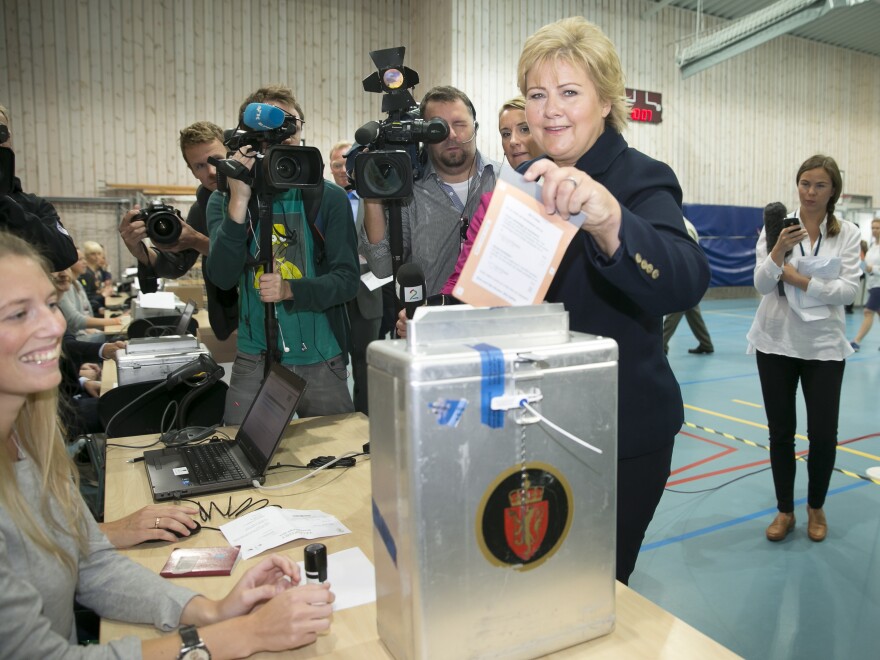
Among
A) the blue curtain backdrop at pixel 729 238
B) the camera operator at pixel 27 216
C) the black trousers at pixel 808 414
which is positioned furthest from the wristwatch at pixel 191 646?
the blue curtain backdrop at pixel 729 238

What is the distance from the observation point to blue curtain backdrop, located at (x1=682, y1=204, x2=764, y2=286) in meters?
12.9

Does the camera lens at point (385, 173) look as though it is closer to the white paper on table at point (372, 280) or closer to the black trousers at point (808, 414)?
the white paper on table at point (372, 280)

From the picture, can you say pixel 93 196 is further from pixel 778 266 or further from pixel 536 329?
pixel 536 329

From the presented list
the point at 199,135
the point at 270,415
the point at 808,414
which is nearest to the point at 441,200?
the point at 270,415

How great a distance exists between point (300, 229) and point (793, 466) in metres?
2.34

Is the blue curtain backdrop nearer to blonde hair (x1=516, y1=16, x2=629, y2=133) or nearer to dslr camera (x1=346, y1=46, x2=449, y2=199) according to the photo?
dslr camera (x1=346, y1=46, x2=449, y2=199)

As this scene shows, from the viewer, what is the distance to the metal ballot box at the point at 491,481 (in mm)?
783

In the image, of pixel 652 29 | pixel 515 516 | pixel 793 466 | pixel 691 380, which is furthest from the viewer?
pixel 652 29

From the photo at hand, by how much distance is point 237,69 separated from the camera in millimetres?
10422

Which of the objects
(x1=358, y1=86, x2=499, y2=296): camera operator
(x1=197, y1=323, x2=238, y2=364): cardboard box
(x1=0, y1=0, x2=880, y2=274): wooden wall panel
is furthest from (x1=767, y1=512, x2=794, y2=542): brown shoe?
(x1=0, y1=0, x2=880, y2=274): wooden wall panel

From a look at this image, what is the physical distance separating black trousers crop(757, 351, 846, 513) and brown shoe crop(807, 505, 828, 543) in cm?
3

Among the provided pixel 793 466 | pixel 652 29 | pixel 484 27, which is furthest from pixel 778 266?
pixel 652 29

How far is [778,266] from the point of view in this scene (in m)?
2.91

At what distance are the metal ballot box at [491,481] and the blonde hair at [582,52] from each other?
1.70 ft
